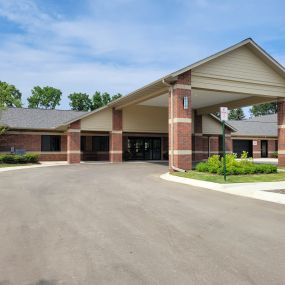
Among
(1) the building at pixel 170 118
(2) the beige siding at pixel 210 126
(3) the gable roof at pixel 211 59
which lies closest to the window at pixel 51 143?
(1) the building at pixel 170 118

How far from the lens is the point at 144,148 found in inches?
1294

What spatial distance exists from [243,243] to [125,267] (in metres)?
2.25

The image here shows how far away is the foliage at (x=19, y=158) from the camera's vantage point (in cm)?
2551

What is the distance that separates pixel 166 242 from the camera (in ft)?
18.9

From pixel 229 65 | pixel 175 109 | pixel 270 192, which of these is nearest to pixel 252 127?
pixel 229 65

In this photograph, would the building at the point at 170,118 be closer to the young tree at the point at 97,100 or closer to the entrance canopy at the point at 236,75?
the entrance canopy at the point at 236,75

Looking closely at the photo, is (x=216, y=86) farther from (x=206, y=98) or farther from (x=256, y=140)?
(x=256, y=140)

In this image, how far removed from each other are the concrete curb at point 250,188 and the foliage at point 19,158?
53.4 feet

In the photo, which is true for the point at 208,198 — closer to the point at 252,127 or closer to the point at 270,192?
the point at 270,192

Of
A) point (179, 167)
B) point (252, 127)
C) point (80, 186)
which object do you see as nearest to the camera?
point (80, 186)

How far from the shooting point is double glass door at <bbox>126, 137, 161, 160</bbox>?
1275 inches

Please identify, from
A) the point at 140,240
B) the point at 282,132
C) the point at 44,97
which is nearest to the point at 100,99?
the point at 44,97

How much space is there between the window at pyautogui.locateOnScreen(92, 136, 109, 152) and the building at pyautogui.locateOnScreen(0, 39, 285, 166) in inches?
1.9

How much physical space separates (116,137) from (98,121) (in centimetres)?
208
